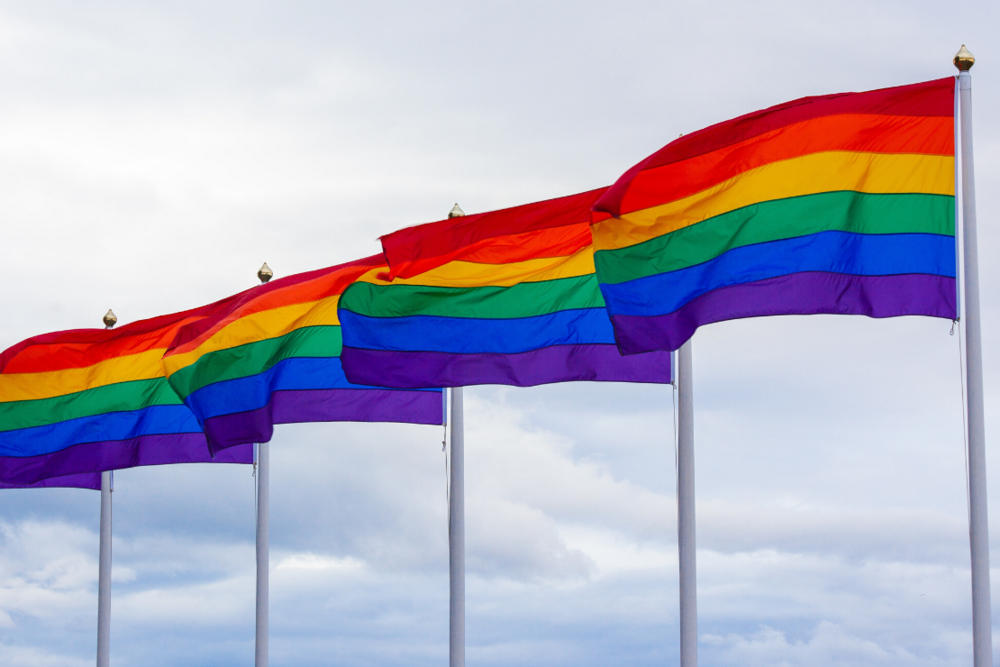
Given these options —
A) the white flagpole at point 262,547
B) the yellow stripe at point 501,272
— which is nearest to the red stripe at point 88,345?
the white flagpole at point 262,547

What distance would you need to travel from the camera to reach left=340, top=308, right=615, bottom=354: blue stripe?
1766cm

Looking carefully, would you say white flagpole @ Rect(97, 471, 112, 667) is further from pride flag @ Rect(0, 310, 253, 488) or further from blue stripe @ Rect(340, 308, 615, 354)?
blue stripe @ Rect(340, 308, 615, 354)

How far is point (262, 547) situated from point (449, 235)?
6747mm

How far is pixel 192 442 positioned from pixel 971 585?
14.5 metres

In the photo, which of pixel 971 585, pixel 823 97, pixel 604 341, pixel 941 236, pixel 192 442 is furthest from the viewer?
pixel 192 442

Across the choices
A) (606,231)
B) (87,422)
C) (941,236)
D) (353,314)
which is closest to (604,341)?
(606,231)

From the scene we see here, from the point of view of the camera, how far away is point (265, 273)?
22.8 metres

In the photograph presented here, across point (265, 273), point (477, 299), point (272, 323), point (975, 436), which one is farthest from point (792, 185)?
point (265, 273)

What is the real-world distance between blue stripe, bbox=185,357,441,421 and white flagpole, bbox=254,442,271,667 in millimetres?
1399

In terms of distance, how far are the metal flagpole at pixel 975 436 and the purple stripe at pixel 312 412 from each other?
33.0 feet

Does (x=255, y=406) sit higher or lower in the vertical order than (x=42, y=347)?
lower

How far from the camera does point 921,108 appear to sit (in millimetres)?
14391

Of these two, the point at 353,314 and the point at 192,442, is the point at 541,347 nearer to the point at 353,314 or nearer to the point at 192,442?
the point at 353,314

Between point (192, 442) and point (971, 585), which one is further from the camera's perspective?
point (192, 442)
